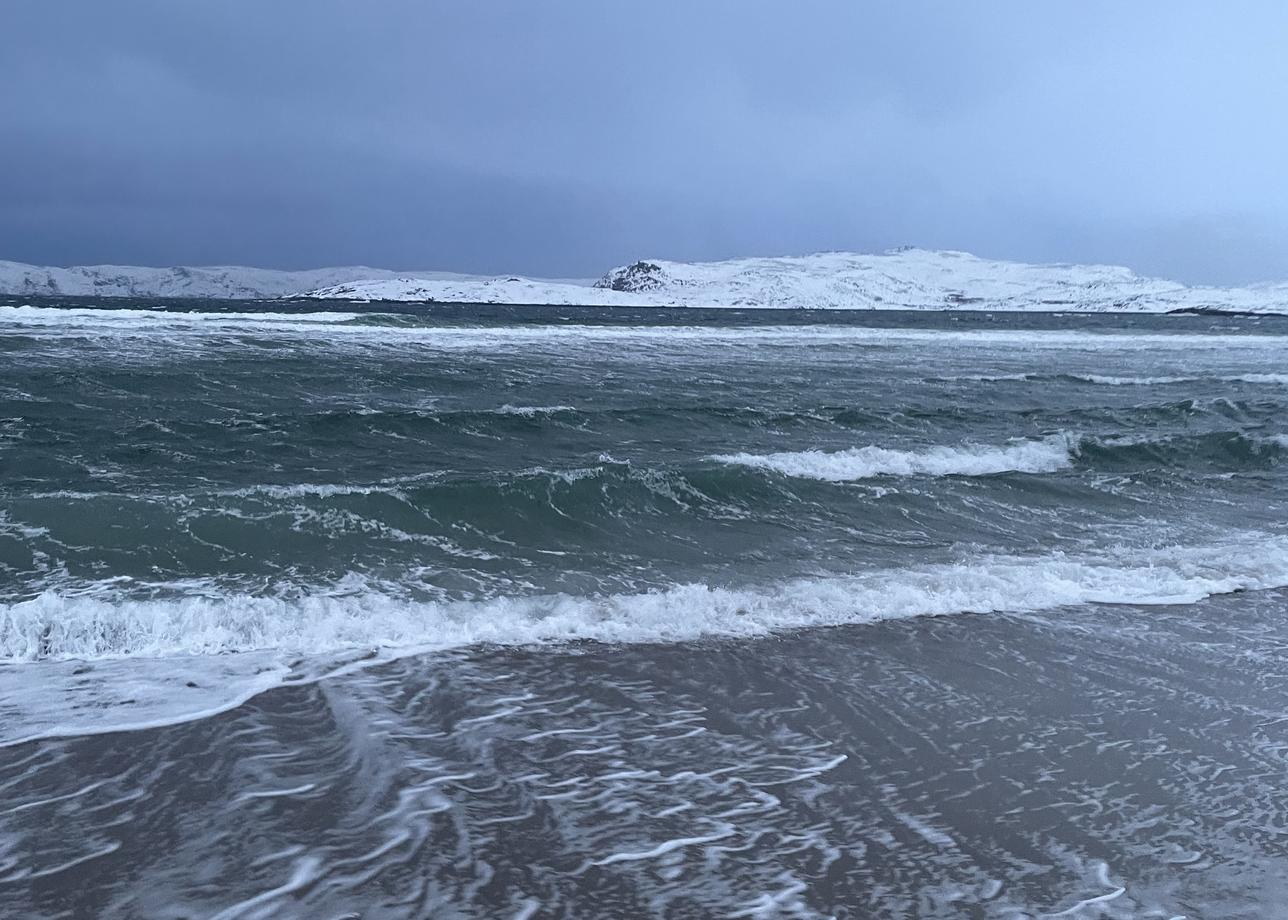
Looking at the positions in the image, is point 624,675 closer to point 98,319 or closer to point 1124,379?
point 1124,379

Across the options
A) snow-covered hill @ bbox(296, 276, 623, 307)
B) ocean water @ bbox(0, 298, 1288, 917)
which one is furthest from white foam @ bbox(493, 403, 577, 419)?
snow-covered hill @ bbox(296, 276, 623, 307)

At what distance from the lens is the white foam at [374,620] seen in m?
5.71

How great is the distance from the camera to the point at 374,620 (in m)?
7.05

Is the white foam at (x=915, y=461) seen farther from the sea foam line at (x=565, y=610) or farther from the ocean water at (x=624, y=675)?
the sea foam line at (x=565, y=610)

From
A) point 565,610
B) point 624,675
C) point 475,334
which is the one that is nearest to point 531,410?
point 565,610

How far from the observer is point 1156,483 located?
14406mm

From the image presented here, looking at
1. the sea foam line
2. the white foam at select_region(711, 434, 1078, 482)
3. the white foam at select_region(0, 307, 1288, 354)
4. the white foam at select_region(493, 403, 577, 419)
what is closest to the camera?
the sea foam line

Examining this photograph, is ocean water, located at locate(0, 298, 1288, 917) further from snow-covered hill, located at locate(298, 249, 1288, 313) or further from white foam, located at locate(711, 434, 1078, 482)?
snow-covered hill, located at locate(298, 249, 1288, 313)

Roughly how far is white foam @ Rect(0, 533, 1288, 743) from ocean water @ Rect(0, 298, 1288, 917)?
0.12 ft

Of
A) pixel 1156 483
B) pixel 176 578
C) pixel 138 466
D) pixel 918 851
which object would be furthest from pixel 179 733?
pixel 1156 483

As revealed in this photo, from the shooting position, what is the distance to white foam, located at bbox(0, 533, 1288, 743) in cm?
571

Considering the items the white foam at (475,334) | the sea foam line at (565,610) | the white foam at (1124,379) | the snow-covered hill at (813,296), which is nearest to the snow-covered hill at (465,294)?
the snow-covered hill at (813,296)

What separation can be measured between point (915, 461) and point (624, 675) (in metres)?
9.60

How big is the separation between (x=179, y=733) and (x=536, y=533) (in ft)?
17.4
